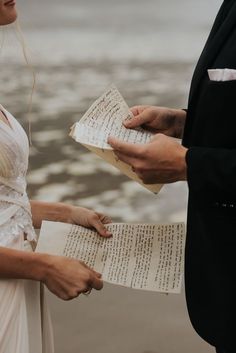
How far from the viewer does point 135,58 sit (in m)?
6.55

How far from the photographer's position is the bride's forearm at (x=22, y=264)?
147 cm

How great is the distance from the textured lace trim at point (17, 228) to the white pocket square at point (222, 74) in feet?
1.75

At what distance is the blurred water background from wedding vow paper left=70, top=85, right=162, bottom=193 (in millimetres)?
366

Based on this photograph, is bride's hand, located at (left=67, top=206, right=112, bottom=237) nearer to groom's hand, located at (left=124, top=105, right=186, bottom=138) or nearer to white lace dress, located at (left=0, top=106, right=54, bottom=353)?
white lace dress, located at (left=0, top=106, right=54, bottom=353)

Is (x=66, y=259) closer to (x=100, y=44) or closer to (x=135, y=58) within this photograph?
(x=135, y=58)

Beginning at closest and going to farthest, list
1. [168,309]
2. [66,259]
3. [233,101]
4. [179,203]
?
1. [233,101]
2. [66,259]
3. [168,309]
4. [179,203]

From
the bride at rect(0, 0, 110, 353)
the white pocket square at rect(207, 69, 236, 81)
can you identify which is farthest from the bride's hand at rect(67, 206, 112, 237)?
the white pocket square at rect(207, 69, 236, 81)

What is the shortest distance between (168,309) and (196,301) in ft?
4.64

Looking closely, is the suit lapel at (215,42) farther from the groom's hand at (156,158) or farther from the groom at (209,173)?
the groom's hand at (156,158)

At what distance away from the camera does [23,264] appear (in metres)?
1.48

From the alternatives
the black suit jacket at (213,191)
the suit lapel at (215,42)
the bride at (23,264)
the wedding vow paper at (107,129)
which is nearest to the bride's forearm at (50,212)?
the bride at (23,264)

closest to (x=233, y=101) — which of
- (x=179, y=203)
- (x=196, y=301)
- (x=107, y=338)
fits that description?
(x=196, y=301)

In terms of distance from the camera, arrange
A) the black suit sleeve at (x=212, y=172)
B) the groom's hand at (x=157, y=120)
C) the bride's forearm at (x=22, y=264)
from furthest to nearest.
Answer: the groom's hand at (x=157, y=120) < the bride's forearm at (x=22, y=264) < the black suit sleeve at (x=212, y=172)

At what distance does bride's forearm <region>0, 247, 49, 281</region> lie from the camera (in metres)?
1.47
